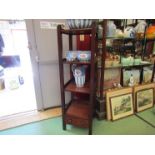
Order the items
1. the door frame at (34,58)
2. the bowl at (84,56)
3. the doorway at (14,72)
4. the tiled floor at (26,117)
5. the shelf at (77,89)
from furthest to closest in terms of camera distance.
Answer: the doorway at (14,72), the tiled floor at (26,117), the door frame at (34,58), the shelf at (77,89), the bowl at (84,56)

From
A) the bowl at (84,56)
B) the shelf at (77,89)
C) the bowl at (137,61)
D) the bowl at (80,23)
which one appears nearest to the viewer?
the bowl at (80,23)

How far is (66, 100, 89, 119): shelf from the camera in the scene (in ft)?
6.05

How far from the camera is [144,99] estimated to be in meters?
2.37

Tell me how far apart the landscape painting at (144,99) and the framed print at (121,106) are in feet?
0.51

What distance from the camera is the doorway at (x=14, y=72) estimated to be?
274 centimetres

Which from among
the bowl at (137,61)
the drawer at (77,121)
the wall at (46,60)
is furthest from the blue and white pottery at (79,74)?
the bowl at (137,61)

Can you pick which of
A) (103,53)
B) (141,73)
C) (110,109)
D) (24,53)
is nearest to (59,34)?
(103,53)

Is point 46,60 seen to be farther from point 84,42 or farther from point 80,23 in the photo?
point 80,23

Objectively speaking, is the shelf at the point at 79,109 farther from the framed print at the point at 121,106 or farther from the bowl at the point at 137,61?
the bowl at the point at 137,61

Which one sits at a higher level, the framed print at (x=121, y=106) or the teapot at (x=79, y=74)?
the teapot at (x=79, y=74)

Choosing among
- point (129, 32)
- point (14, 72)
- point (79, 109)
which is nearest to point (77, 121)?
point (79, 109)

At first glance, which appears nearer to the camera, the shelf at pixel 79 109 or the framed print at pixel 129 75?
the shelf at pixel 79 109

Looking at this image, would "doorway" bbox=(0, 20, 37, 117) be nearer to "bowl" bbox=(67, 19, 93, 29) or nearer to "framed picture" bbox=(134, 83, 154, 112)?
"bowl" bbox=(67, 19, 93, 29)

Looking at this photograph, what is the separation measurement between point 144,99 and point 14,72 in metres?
3.56
